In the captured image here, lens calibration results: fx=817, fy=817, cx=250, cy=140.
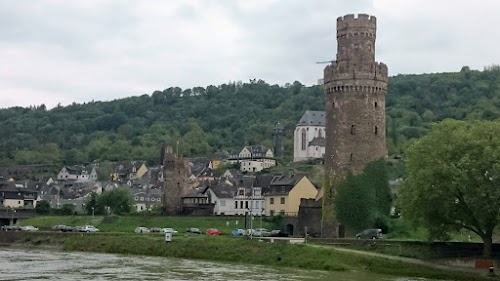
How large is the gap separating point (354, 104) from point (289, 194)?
30.5 meters

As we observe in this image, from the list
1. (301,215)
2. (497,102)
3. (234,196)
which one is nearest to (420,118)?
(497,102)

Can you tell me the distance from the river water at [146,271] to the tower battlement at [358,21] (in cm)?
2628

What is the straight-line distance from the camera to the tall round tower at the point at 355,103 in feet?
242

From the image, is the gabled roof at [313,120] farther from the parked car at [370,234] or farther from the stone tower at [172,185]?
the parked car at [370,234]

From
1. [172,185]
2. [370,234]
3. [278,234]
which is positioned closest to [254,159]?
[172,185]

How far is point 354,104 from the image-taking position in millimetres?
74062

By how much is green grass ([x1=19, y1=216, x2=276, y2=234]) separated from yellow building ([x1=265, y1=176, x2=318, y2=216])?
7.88 metres

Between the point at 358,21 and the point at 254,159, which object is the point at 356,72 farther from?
the point at 254,159

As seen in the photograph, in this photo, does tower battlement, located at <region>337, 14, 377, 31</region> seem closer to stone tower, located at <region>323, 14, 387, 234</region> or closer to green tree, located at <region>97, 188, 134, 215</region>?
stone tower, located at <region>323, 14, 387, 234</region>

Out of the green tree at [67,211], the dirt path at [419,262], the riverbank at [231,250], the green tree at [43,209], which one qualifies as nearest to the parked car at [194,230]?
the riverbank at [231,250]

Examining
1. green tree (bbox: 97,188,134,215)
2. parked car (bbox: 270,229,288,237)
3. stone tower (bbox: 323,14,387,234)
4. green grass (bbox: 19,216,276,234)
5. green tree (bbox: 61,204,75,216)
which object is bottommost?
parked car (bbox: 270,229,288,237)

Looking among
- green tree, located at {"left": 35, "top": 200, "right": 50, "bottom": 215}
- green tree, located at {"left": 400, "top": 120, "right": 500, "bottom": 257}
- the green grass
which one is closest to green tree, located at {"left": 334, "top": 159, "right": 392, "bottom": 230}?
green tree, located at {"left": 400, "top": 120, "right": 500, "bottom": 257}

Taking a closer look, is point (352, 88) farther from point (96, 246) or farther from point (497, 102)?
point (497, 102)

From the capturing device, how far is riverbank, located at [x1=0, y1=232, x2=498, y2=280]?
54.7 m
